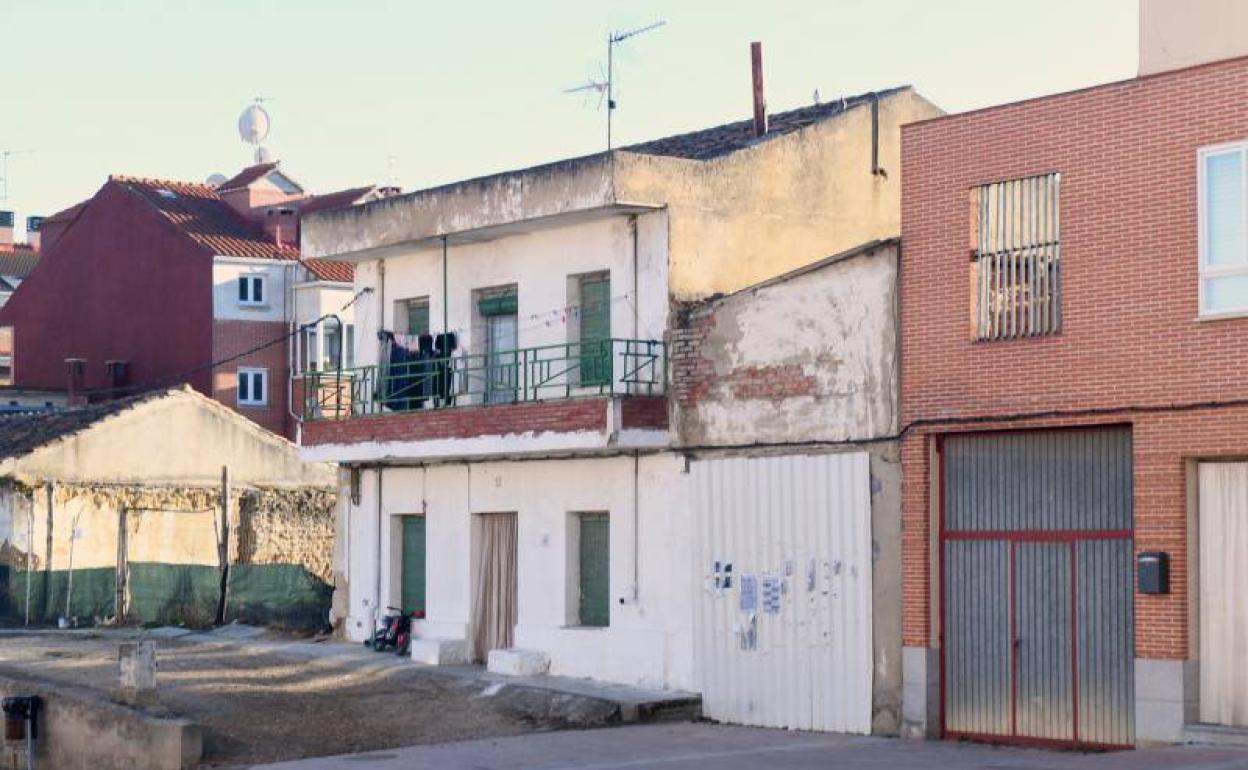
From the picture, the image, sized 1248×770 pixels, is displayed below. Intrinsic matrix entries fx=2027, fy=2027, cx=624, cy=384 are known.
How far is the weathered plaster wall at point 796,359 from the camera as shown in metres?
22.9

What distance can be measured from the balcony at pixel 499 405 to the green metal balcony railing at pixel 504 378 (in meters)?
0.02

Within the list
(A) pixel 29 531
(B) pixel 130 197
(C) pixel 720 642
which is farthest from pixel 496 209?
(B) pixel 130 197

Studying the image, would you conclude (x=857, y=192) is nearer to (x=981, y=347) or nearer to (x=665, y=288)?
(x=665, y=288)

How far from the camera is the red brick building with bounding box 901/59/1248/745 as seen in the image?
19.5 metres

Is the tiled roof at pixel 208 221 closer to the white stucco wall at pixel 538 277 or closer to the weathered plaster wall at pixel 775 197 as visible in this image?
the white stucco wall at pixel 538 277

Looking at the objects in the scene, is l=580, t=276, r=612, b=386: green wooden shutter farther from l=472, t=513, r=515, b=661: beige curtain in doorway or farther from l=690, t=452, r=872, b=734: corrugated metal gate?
l=472, t=513, r=515, b=661: beige curtain in doorway

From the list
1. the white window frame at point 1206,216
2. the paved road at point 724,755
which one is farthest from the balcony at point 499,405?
the white window frame at point 1206,216

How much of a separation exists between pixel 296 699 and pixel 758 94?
11.3 metres

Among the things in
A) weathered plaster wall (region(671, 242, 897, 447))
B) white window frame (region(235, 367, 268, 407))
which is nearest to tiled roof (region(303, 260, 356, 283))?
white window frame (region(235, 367, 268, 407))

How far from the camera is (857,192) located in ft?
93.7

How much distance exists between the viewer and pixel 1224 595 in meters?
19.5

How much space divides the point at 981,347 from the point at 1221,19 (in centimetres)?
667

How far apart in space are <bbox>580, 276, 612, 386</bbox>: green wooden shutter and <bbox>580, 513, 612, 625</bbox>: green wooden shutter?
1971 millimetres

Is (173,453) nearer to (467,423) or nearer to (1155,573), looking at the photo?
(467,423)
